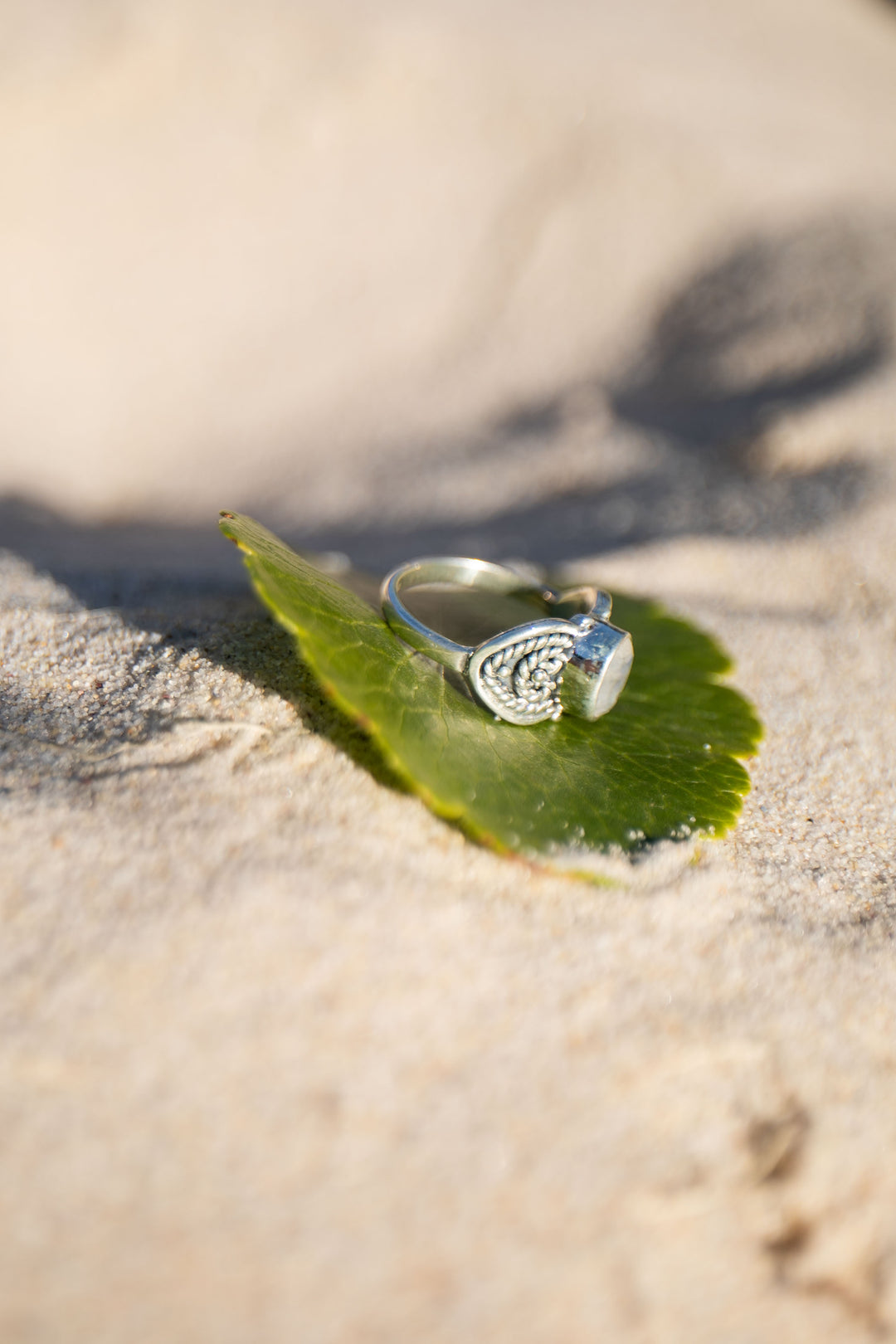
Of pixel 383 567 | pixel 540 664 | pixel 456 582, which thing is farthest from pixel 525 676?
pixel 383 567

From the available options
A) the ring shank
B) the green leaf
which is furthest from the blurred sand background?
the ring shank

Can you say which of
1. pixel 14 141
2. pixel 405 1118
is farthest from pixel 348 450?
pixel 405 1118

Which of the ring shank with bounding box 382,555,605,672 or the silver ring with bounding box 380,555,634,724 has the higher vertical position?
the silver ring with bounding box 380,555,634,724

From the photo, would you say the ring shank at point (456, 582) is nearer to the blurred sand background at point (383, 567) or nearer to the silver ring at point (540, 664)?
the silver ring at point (540, 664)

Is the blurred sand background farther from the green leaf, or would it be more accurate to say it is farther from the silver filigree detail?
the silver filigree detail

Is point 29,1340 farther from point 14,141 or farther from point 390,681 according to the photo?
point 14,141

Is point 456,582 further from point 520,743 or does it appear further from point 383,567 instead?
point 520,743
